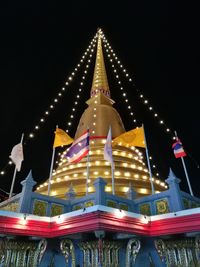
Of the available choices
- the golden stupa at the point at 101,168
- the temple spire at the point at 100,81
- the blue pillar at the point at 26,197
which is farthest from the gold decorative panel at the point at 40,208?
the temple spire at the point at 100,81

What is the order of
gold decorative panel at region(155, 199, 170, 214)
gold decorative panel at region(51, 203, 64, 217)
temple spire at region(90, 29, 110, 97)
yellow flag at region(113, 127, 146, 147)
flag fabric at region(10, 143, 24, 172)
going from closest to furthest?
gold decorative panel at region(155, 199, 170, 214) < gold decorative panel at region(51, 203, 64, 217) < flag fabric at region(10, 143, 24, 172) < yellow flag at region(113, 127, 146, 147) < temple spire at region(90, 29, 110, 97)

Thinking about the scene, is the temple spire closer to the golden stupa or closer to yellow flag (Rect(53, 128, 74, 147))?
the golden stupa

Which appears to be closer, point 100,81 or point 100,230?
point 100,230

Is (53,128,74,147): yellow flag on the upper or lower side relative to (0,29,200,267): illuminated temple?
upper

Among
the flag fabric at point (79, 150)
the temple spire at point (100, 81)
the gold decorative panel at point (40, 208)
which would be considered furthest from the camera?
the temple spire at point (100, 81)

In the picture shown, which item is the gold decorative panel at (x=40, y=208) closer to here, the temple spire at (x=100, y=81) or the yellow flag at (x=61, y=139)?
the yellow flag at (x=61, y=139)

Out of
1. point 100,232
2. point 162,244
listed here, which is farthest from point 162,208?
point 100,232

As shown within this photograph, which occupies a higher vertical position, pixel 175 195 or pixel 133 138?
pixel 133 138

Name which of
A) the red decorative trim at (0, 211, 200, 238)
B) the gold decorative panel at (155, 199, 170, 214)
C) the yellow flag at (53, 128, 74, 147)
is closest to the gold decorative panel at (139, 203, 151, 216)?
the gold decorative panel at (155, 199, 170, 214)

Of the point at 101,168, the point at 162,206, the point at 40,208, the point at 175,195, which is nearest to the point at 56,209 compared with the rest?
the point at 40,208

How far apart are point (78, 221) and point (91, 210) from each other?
0.80m

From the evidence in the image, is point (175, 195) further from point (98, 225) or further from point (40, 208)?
point (40, 208)

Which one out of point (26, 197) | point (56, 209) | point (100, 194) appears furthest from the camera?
point (56, 209)

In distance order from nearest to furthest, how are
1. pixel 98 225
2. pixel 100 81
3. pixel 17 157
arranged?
pixel 98 225 → pixel 17 157 → pixel 100 81
